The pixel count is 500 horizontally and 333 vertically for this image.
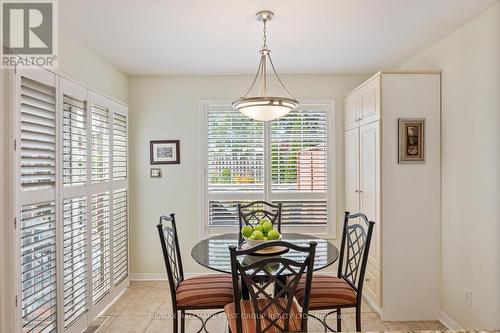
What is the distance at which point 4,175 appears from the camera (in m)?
1.96

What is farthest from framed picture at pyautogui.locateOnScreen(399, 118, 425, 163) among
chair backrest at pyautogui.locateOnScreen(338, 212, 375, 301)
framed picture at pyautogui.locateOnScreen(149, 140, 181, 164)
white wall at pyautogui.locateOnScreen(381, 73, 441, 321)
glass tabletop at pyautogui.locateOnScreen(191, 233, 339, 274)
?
framed picture at pyautogui.locateOnScreen(149, 140, 181, 164)

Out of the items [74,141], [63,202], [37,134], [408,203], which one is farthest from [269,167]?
[37,134]

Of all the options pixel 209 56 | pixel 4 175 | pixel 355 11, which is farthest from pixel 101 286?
pixel 355 11

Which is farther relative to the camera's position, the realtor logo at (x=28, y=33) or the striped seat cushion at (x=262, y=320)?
the realtor logo at (x=28, y=33)

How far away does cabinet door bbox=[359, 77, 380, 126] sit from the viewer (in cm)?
302

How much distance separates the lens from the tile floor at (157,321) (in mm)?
2922

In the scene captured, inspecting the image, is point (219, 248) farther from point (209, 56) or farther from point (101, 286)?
point (209, 56)

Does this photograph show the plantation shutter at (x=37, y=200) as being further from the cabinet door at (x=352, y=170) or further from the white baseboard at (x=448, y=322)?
the white baseboard at (x=448, y=322)

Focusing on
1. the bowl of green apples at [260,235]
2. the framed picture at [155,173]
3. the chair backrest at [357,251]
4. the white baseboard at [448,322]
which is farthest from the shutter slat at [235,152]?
the white baseboard at [448,322]

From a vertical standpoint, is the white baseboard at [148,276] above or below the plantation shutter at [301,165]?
below

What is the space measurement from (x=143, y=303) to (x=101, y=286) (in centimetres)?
51

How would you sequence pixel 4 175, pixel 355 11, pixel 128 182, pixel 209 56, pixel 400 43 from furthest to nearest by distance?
pixel 128 182, pixel 209 56, pixel 400 43, pixel 355 11, pixel 4 175

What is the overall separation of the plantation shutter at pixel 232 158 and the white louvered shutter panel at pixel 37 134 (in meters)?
1.95

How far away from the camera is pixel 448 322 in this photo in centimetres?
288
